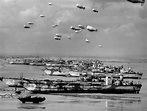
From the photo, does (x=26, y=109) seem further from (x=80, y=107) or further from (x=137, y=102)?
(x=137, y=102)

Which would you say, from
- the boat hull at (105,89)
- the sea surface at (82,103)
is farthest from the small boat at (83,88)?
the sea surface at (82,103)

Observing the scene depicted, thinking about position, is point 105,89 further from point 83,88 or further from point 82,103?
point 82,103

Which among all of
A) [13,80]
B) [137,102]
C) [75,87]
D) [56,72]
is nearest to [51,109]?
[137,102]

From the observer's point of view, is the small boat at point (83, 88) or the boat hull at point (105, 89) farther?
the boat hull at point (105, 89)

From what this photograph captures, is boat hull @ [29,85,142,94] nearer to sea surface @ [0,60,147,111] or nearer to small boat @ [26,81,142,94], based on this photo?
small boat @ [26,81,142,94]

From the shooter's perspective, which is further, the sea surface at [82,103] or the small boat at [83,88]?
the small boat at [83,88]

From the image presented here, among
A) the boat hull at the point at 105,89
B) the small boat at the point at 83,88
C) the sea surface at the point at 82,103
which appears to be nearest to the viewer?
the sea surface at the point at 82,103

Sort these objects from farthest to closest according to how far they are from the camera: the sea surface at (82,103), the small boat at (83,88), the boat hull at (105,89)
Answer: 1. the boat hull at (105,89)
2. the small boat at (83,88)
3. the sea surface at (82,103)

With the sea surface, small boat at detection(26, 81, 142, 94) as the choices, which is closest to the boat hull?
small boat at detection(26, 81, 142, 94)

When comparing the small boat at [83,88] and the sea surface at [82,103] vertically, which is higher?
the small boat at [83,88]

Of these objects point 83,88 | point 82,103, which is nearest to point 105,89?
point 83,88

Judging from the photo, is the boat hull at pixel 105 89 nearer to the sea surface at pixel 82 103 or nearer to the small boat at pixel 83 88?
the small boat at pixel 83 88
